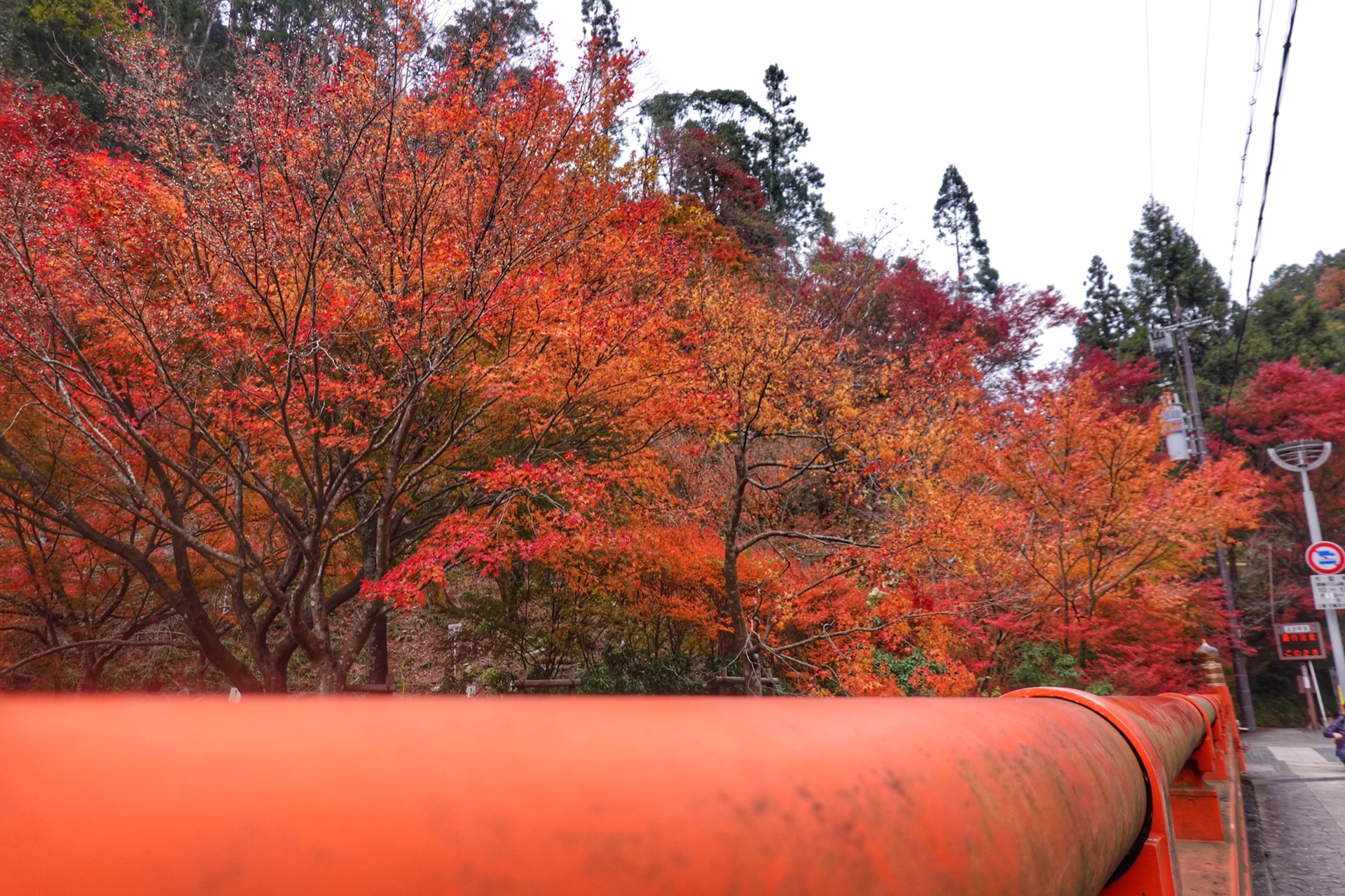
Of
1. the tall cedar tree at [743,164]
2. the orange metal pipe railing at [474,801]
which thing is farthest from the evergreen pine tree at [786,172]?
the orange metal pipe railing at [474,801]

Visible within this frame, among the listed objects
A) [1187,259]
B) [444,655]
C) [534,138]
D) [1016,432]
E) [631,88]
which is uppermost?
[1187,259]

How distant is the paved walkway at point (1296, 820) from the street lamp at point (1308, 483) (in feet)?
5.49

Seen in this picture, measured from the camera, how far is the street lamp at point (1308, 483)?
16.8 meters

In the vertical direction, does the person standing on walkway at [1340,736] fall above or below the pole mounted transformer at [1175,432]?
below

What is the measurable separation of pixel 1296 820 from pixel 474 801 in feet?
45.5

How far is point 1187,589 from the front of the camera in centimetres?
1561

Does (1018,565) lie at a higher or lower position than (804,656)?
higher

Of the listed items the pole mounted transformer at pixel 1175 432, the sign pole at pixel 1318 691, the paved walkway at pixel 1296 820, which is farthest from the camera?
the sign pole at pixel 1318 691

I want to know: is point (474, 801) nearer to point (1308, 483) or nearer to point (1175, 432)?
point (1175, 432)

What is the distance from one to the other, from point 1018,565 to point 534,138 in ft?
35.1

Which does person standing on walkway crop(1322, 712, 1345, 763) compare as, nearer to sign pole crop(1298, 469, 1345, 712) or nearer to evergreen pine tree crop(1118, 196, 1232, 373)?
sign pole crop(1298, 469, 1345, 712)

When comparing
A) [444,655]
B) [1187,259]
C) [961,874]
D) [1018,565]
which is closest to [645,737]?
[961,874]

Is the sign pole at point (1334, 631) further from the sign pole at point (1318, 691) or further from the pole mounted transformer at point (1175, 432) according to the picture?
the sign pole at point (1318, 691)

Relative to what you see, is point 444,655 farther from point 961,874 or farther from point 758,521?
point 961,874
